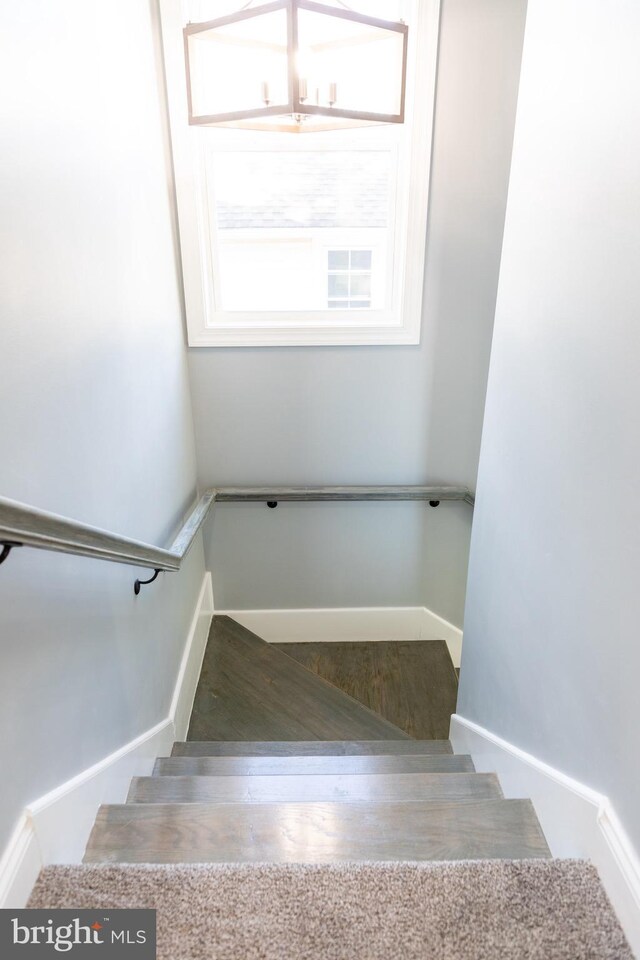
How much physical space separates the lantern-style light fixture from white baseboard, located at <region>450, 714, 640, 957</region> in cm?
180

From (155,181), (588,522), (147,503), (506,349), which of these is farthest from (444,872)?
(155,181)

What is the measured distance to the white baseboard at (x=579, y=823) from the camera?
962mm

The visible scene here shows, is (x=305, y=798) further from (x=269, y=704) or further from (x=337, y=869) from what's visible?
(x=269, y=704)

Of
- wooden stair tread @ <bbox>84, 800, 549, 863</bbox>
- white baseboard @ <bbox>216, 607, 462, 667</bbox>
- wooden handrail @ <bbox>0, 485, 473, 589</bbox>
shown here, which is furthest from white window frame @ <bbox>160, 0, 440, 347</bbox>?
wooden stair tread @ <bbox>84, 800, 549, 863</bbox>

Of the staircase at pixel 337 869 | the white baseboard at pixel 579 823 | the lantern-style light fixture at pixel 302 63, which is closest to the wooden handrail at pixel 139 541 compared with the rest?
the staircase at pixel 337 869

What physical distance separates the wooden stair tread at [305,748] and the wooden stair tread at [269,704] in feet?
0.62

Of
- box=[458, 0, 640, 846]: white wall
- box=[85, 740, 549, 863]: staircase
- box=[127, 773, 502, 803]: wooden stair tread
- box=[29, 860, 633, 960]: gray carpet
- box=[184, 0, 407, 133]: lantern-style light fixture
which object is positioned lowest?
box=[127, 773, 502, 803]: wooden stair tread

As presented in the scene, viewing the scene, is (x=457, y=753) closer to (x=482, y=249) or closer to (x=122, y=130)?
(x=482, y=249)

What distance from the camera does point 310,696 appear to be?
2.61m

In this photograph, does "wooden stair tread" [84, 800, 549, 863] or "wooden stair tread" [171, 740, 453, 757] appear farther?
"wooden stair tread" [171, 740, 453, 757]

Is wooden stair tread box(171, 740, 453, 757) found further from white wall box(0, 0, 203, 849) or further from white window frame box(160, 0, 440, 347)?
white window frame box(160, 0, 440, 347)

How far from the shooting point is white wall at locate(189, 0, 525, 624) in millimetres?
2188

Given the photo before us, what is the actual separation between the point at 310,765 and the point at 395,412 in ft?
5.17

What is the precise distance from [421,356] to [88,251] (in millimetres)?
1617
